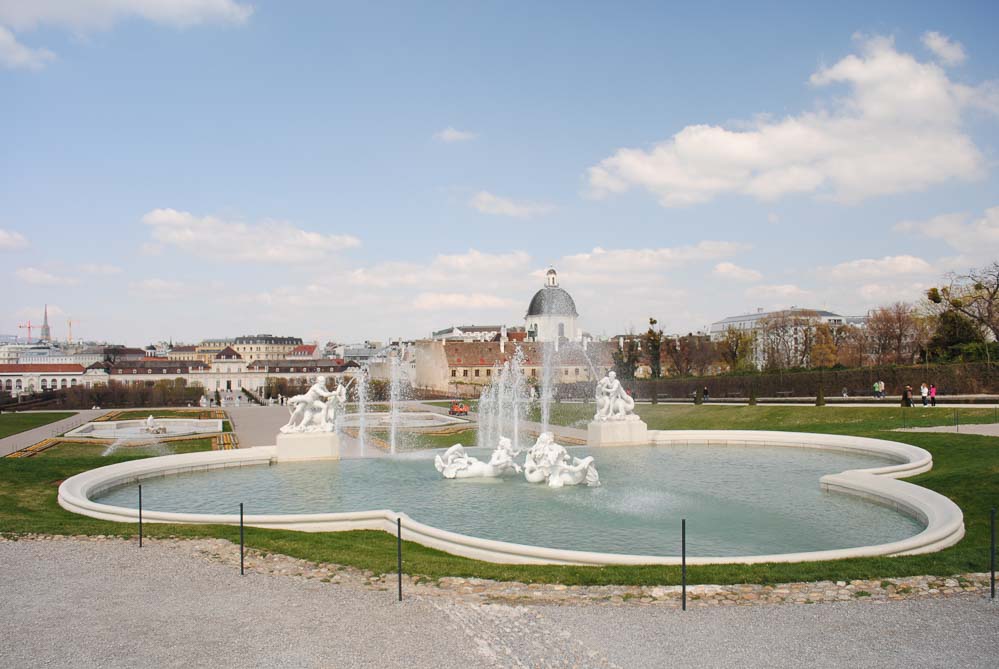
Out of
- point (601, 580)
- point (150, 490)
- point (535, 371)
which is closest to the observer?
point (601, 580)

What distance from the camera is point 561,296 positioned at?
403 feet

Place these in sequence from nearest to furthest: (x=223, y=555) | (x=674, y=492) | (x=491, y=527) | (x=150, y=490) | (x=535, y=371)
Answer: (x=223, y=555) → (x=491, y=527) → (x=674, y=492) → (x=150, y=490) → (x=535, y=371)

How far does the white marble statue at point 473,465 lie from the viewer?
63.2 feet

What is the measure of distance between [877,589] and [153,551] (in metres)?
10.6

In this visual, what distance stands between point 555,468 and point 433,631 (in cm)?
Answer: 1017

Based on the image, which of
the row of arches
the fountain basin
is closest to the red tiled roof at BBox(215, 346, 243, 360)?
the row of arches

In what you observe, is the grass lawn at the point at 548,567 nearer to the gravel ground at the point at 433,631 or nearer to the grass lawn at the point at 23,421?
the gravel ground at the point at 433,631

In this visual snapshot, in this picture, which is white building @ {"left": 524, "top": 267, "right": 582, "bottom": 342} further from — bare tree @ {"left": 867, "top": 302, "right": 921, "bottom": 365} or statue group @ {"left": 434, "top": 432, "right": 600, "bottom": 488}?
statue group @ {"left": 434, "top": 432, "right": 600, "bottom": 488}

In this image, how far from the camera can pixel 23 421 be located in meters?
39.9

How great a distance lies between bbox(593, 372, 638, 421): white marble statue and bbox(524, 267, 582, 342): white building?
90259mm

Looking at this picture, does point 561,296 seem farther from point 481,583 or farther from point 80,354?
point 80,354

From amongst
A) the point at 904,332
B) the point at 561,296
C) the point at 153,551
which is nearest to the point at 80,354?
the point at 561,296

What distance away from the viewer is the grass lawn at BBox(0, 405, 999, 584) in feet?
32.1

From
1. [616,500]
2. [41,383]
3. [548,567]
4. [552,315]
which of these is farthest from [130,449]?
[41,383]
